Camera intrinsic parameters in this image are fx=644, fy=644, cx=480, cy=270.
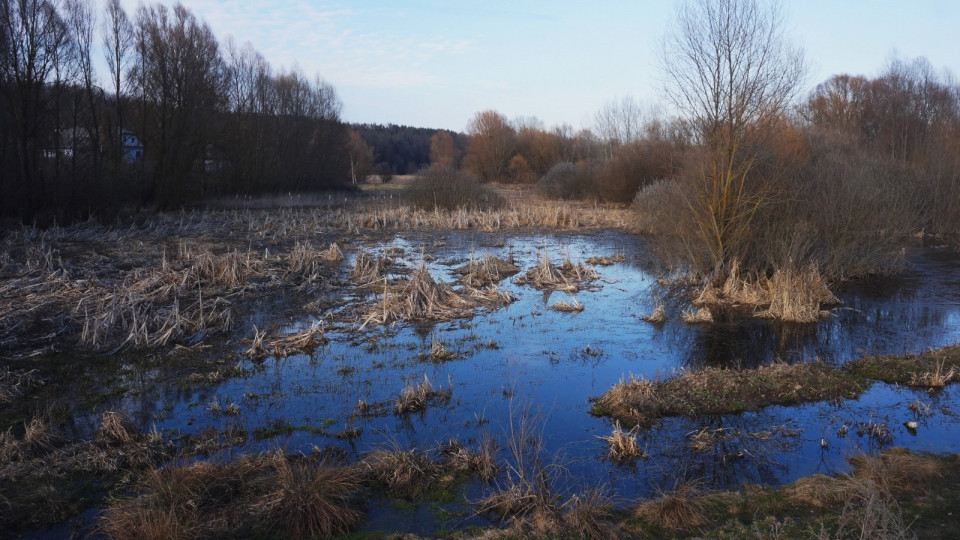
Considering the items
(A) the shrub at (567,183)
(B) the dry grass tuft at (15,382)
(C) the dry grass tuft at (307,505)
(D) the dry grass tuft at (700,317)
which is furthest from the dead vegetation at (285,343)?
(A) the shrub at (567,183)

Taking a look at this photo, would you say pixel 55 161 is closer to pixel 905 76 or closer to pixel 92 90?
pixel 92 90

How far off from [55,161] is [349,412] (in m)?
19.3

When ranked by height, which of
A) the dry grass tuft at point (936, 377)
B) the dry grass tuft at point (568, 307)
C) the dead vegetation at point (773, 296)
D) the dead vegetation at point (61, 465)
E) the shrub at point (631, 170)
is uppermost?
the shrub at point (631, 170)

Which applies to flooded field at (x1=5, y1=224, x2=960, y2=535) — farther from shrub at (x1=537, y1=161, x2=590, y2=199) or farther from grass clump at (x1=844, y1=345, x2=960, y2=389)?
shrub at (x1=537, y1=161, x2=590, y2=199)

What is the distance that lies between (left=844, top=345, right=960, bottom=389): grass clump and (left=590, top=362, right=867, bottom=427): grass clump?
0.39 meters

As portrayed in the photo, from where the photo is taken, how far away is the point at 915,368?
8180mm

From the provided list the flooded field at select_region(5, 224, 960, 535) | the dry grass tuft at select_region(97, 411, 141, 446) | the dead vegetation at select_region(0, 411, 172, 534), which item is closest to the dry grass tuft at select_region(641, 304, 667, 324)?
the flooded field at select_region(5, 224, 960, 535)

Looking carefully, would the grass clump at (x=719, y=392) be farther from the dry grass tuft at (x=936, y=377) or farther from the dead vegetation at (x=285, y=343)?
the dead vegetation at (x=285, y=343)

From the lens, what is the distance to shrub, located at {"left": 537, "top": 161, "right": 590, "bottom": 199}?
119 feet

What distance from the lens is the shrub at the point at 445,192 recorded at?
29312 millimetres

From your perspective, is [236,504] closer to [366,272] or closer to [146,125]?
[366,272]

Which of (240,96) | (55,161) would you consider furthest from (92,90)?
(240,96)

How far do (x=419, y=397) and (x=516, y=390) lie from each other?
1310 mm

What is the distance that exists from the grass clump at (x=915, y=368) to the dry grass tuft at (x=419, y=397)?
210 inches
